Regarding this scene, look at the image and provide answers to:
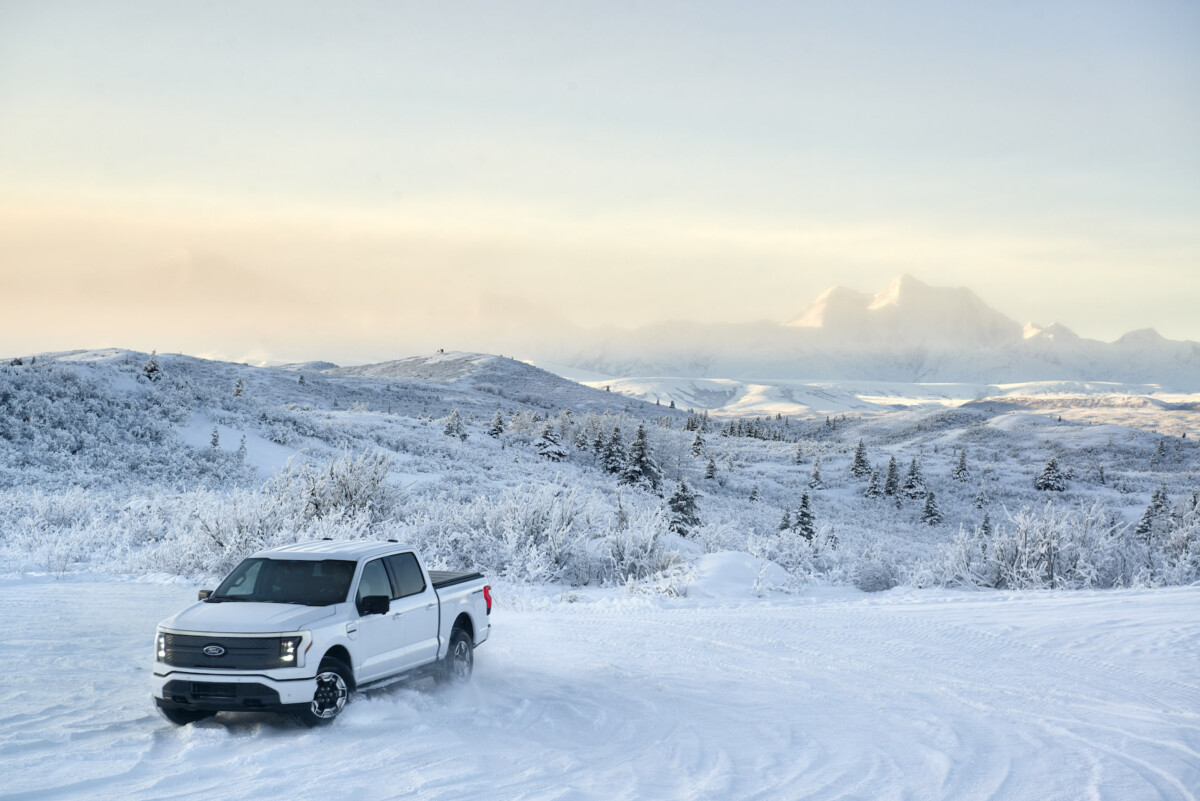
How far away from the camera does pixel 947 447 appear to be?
95.2 m

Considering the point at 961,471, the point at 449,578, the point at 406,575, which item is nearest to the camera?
the point at 406,575

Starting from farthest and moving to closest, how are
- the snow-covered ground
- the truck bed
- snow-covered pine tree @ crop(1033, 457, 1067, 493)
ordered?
snow-covered pine tree @ crop(1033, 457, 1067, 493) → the truck bed → the snow-covered ground

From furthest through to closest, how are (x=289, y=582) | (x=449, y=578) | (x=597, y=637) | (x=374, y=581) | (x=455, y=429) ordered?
(x=455, y=429) → (x=597, y=637) → (x=449, y=578) → (x=374, y=581) → (x=289, y=582)

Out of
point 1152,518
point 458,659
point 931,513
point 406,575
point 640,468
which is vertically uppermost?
point 406,575

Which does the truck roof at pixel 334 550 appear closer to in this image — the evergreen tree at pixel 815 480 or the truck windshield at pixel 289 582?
the truck windshield at pixel 289 582

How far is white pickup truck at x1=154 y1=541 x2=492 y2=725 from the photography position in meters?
7.29

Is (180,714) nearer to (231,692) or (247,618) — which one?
(231,692)

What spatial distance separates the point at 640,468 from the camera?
160 ft

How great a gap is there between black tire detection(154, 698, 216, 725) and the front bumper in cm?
13

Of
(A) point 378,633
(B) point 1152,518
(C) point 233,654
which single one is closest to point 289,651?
(C) point 233,654

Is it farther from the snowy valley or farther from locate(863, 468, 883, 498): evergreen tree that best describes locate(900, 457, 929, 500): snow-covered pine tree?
the snowy valley

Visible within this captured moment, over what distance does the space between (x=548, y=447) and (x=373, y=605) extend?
45743 millimetres

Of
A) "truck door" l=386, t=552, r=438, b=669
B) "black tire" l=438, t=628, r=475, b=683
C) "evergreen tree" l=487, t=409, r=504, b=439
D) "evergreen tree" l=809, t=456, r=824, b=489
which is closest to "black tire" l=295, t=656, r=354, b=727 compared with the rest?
"truck door" l=386, t=552, r=438, b=669

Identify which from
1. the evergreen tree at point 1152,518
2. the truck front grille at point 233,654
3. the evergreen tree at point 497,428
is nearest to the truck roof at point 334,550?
the truck front grille at point 233,654
